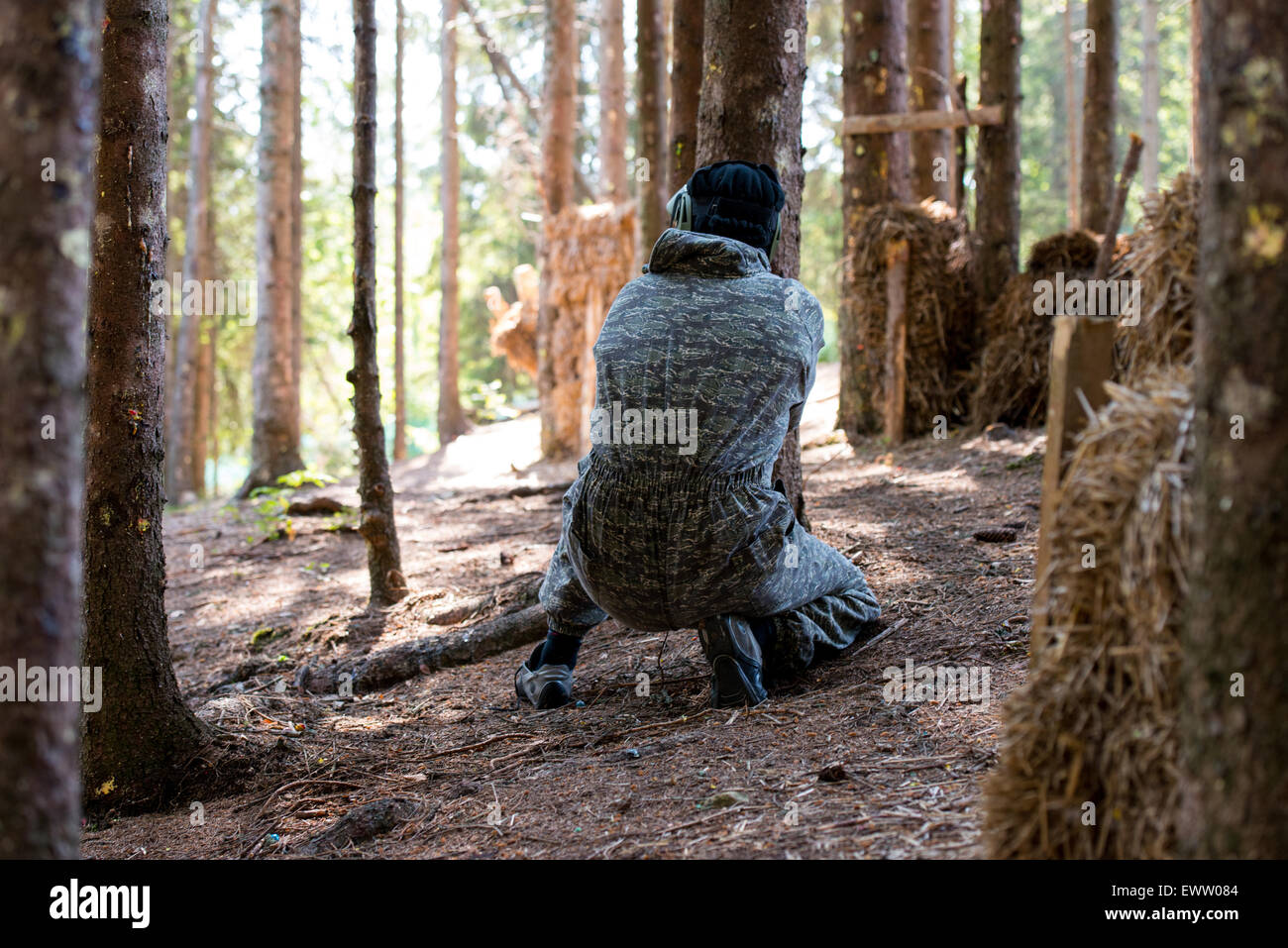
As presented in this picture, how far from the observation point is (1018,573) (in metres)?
4.91

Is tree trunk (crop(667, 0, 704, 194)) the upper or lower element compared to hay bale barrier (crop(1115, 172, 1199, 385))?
upper

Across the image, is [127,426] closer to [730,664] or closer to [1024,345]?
[730,664]

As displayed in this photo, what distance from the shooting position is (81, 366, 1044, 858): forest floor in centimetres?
287

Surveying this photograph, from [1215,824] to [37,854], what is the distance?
201cm

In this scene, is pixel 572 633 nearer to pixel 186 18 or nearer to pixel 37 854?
pixel 37 854

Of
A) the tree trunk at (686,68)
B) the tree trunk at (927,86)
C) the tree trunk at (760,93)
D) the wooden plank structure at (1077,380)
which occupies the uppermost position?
the tree trunk at (927,86)

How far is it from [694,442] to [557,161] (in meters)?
11.0

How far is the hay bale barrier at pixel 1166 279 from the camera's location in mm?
2297

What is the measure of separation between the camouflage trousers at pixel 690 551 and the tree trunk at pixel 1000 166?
622 cm

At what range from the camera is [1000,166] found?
9.38 metres

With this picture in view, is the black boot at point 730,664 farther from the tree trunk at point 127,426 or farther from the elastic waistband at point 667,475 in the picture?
the tree trunk at point 127,426

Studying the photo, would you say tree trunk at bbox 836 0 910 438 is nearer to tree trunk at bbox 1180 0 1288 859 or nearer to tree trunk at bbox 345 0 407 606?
tree trunk at bbox 345 0 407 606

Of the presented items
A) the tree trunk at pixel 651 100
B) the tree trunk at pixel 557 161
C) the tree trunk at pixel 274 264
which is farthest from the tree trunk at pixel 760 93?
the tree trunk at pixel 274 264

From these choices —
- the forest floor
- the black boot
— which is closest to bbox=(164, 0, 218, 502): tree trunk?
the forest floor
